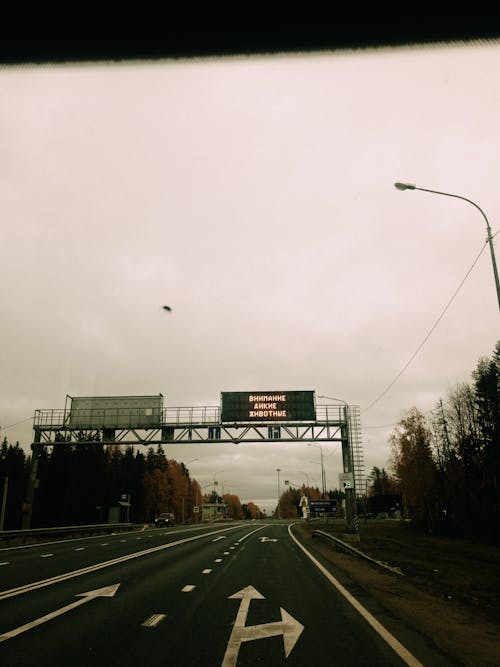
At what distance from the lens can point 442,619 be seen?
8125 mm

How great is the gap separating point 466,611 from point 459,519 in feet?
124

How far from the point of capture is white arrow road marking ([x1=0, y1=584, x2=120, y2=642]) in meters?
6.85

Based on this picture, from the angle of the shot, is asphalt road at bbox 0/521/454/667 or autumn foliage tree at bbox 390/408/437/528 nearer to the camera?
asphalt road at bbox 0/521/454/667

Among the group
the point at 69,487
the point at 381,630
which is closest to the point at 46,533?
the point at 381,630

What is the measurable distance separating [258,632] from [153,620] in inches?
67.5

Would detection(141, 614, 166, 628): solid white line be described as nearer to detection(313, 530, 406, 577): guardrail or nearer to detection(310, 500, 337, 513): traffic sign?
detection(313, 530, 406, 577): guardrail

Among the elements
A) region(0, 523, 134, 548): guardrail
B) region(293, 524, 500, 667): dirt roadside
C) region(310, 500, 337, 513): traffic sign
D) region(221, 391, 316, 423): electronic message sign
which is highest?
region(221, 391, 316, 423): electronic message sign

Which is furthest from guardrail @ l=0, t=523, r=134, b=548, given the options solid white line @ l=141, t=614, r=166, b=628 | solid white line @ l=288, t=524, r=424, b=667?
solid white line @ l=141, t=614, r=166, b=628

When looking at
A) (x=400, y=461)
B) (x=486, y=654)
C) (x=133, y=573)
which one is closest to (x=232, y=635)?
(x=486, y=654)

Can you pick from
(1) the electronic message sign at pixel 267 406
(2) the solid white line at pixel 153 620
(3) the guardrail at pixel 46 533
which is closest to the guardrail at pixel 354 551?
(2) the solid white line at pixel 153 620

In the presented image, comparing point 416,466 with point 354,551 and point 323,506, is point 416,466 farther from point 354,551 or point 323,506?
point 354,551

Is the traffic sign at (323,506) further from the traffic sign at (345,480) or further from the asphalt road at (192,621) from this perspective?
the asphalt road at (192,621)

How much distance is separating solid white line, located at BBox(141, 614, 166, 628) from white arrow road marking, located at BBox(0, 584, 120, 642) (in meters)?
1.51

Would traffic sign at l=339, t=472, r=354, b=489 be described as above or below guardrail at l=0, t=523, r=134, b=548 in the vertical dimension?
above
